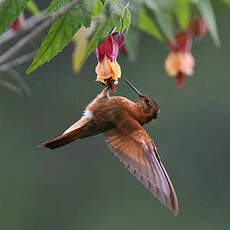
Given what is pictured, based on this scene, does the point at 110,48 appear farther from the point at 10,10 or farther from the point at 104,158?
the point at 104,158

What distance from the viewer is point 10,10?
3.40 feet

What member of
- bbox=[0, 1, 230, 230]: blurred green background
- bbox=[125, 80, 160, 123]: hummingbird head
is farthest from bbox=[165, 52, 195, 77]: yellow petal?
bbox=[0, 1, 230, 230]: blurred green background

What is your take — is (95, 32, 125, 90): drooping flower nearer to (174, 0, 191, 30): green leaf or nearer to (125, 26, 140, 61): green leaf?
(125, 26, 140, 61): green leaf

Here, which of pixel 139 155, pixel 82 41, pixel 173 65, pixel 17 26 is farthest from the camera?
pixel 173 65

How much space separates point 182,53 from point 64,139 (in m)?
0.95

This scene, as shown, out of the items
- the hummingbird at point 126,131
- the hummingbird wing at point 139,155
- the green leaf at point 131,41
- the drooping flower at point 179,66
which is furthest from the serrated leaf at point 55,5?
the drooping flower at point 179,66

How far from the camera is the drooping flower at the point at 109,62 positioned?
1.22 metres

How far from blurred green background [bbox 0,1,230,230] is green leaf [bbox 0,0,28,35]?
10.2 ft

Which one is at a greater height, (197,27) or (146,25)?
(146,25)

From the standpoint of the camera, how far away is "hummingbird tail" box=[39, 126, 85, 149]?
1.28 m

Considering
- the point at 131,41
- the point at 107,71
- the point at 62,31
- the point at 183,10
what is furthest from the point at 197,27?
the point at 62,31

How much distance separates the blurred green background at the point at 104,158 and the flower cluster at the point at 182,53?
79.4 inches

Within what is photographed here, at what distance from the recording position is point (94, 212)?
4.45m

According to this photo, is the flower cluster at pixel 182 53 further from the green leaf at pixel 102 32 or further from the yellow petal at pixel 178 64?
the green leaf at pixel 102 32
